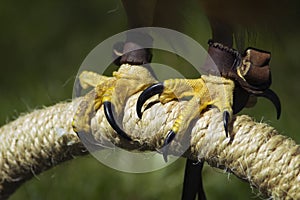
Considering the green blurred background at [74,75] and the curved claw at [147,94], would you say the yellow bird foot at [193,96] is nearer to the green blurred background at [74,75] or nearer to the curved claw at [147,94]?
the curved claw at [147,94]

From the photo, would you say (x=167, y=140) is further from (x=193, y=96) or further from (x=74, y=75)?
(x=74, y=75)

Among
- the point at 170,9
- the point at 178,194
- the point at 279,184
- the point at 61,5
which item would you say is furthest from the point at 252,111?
the point at 61,5

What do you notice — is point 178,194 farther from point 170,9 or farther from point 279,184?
point 279,184

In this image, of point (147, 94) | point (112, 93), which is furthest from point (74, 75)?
point (147, 94)

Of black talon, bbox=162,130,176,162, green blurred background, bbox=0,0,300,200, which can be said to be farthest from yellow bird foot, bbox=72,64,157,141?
green blurred background, bbox=0,0,300,200

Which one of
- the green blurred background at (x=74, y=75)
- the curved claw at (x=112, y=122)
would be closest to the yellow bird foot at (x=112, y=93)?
the curved claw at (x=112, y=122)

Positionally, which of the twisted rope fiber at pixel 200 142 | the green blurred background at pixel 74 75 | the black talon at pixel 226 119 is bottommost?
the green blurred background at pixel 74 75
